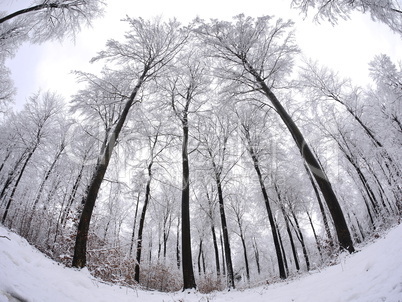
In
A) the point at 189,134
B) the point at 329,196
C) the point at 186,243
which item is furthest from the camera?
the point at 189,134

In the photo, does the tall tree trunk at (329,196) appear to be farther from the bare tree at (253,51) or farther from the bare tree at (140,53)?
the bare tree at (140,53)

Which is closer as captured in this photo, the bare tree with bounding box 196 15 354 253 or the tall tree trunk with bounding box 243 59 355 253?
the tall tree trunk with bounding box 243 59 355 253

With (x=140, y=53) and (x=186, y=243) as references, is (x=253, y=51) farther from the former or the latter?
(x=186, y=243)

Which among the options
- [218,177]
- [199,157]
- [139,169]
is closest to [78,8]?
[139,169]

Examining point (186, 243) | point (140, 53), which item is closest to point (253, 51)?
point (140, 53)

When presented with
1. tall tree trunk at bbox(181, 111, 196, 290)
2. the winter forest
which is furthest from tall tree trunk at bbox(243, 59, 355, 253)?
tall tree trunk at bbox(181, 111, 196, 290)

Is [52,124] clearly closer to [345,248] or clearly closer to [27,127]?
[27,127]

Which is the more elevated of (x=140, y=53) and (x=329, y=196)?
(x=140, y=53)

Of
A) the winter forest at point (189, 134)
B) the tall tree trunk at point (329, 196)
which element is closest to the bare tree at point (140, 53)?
the winter forest at point (189, 134)

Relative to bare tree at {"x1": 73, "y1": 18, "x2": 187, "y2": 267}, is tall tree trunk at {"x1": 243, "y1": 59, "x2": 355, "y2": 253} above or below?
below

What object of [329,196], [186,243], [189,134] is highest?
[189,134]

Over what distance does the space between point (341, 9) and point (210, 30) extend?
4.42 metres

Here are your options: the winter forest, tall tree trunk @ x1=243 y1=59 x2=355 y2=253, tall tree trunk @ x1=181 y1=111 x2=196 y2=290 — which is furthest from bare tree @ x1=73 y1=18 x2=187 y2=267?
tall tree trunk @ x1=243 y1=59 x2=355 y2=253

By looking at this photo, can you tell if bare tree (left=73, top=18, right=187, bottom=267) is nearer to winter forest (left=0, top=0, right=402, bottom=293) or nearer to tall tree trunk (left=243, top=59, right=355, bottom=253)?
winter forest (left=0, top=0, right=402, bottom=293)
